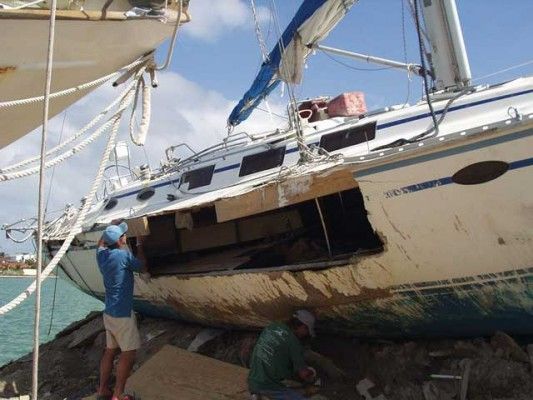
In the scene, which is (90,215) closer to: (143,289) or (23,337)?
(143,289)

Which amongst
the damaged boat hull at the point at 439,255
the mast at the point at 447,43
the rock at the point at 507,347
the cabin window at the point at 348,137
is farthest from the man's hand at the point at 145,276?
the mast at the point at 447,43

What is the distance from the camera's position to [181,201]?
782 centimetres

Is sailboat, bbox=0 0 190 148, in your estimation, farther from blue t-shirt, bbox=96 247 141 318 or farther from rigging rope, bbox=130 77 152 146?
blue t-shirt, bbox=96 247 141 318

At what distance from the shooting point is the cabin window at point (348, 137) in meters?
7.20

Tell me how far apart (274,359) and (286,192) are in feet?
5.20

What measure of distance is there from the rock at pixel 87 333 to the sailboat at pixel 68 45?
5.04m

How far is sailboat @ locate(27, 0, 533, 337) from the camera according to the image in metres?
4.67

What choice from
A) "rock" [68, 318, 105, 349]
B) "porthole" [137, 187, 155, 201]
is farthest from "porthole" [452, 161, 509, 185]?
"rock" [68, 318, 105, 349]

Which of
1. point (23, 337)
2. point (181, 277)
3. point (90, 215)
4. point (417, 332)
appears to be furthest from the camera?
point (23, 337)

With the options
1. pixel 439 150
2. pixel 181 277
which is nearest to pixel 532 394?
pixel 439 150

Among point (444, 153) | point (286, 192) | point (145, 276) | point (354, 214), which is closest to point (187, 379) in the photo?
point (145, 276)

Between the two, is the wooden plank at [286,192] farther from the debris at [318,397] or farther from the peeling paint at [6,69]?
the peeling paint at [6,69]

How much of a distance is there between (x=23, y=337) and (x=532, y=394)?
13.1 m

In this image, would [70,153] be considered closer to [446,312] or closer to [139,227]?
[139,227]
